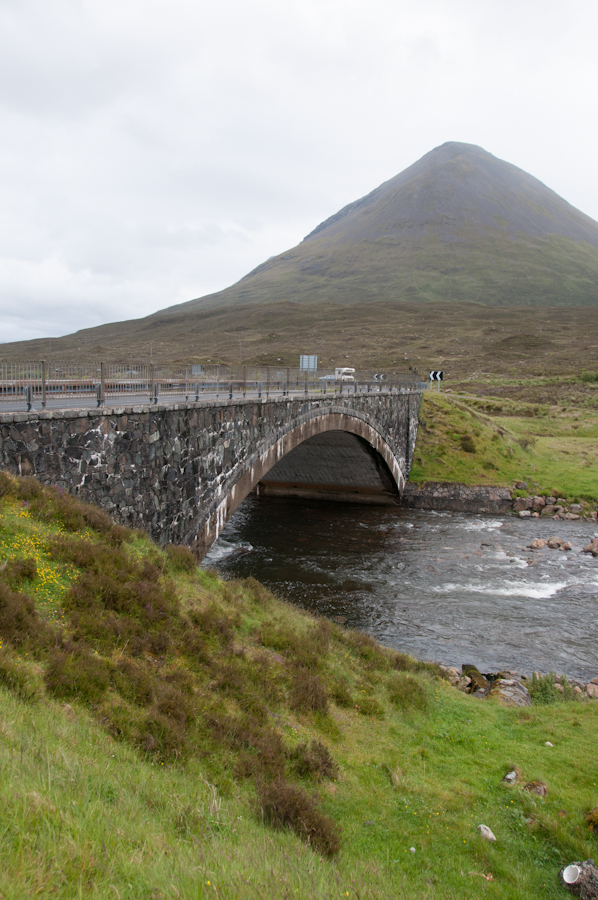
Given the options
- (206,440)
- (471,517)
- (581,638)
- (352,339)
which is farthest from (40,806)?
(352,339)

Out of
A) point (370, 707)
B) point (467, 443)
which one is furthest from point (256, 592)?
point (467, 443)

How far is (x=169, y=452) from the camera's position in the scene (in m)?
16.1

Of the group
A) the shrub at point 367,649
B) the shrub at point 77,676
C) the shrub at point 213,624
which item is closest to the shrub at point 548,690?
the shrub at point 367,649

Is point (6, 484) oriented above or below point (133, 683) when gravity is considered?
above

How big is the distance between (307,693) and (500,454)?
127 feet

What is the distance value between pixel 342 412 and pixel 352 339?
119 m

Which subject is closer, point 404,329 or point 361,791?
point 361,791

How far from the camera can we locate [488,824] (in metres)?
8.63

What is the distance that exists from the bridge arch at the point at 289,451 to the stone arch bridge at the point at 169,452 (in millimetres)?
68

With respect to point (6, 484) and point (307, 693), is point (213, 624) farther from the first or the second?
point (6, 484)

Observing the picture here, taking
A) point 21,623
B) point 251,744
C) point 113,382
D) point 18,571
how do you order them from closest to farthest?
1. point 21,623
2. point 251,744
3. point 18,571
4. point 113,382

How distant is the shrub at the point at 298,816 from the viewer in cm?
696

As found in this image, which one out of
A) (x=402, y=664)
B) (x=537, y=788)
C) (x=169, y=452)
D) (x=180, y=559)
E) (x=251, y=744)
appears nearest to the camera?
(x=251, y=744)

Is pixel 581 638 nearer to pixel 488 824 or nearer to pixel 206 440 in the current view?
pixel 488 824
